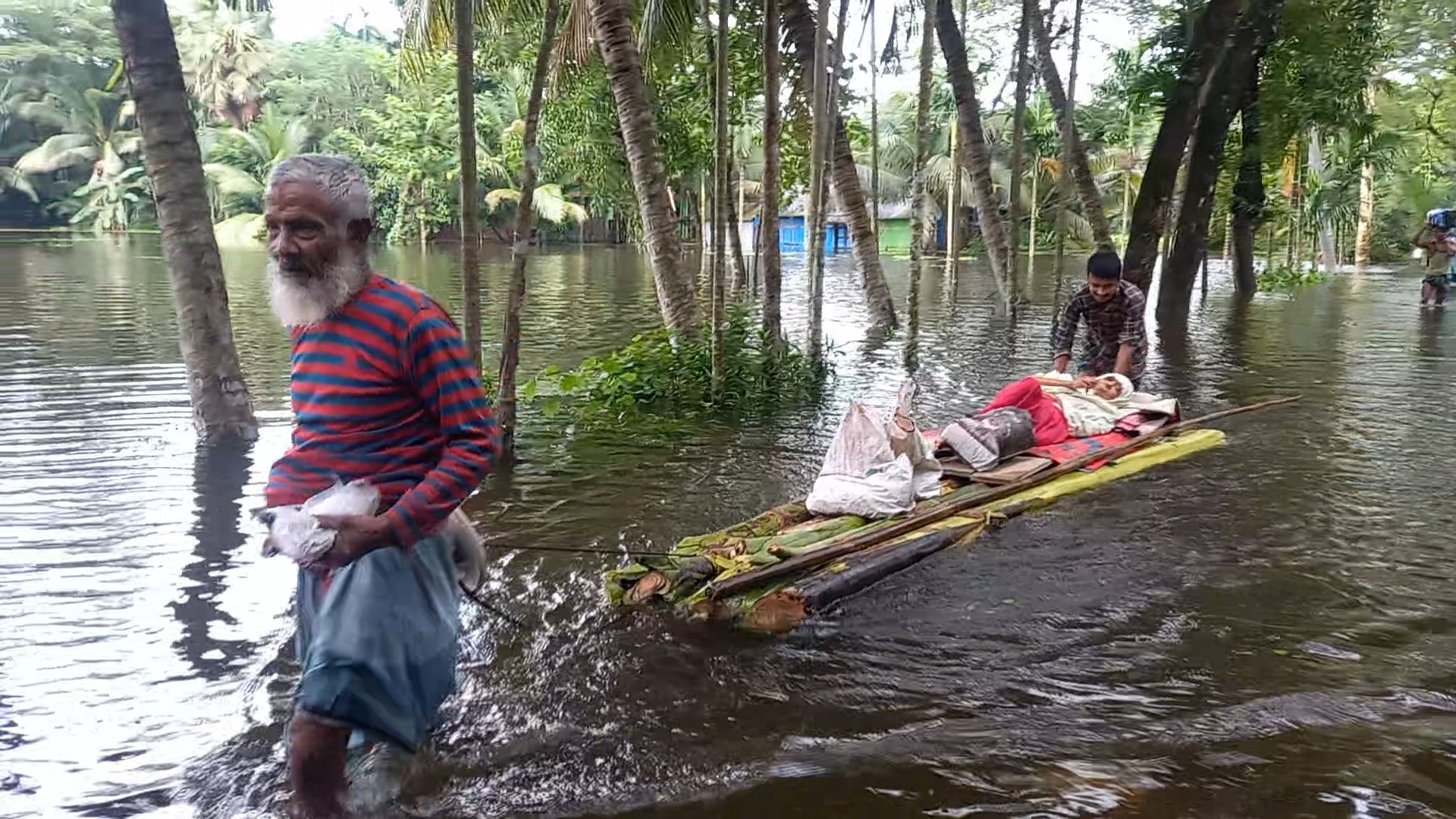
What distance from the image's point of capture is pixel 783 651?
4258mm

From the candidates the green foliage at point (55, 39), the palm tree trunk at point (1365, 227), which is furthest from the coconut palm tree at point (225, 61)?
the palm tree trunk at point (1365, 227)

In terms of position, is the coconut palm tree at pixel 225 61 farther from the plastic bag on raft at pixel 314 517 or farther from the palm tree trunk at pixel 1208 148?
the plastic bag on raft at pixel 314 517

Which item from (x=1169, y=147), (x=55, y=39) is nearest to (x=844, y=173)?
(x=1169, y=147)

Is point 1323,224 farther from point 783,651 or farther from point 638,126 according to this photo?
point 783,651

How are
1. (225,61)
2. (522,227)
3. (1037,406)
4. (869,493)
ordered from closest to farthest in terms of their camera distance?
(869,493)
(1037,406)
(522,227)
(225,61)

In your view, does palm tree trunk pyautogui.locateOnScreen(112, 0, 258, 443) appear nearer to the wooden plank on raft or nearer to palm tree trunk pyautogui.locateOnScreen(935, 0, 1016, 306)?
the wooden plank on raft

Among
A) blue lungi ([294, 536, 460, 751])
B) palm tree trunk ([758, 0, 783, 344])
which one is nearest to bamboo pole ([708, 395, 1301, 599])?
blue lungi ([294, 536, 460, 751])

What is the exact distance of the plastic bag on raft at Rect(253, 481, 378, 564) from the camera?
94.3 inches

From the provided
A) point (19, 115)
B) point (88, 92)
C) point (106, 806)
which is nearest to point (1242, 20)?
point (106, 806)

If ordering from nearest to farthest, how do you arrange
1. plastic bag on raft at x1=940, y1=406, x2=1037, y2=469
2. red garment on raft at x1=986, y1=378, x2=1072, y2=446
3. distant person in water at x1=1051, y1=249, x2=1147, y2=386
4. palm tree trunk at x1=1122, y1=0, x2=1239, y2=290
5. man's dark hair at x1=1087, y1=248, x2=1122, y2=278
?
plastic bag on raft at x1=940, y1=406, x2=1037, y2=469 < red garment on raft at x1=986, y1=378, x2=1072, y2=446 < man's dark hair at x1=1087, y1=248, x2=1122, y2=278 < distant person in water at x1=1051, y1=249, x2=1147, y2=386 < palm tree trunk at x1=1122, y1=0, x2=1239, y2=290

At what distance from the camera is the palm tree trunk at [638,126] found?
27.8 ft

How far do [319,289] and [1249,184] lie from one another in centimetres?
1809

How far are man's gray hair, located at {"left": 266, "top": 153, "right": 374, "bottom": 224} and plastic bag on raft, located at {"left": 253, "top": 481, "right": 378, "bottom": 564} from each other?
71cm

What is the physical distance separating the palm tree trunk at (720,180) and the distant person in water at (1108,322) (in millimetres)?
2814
